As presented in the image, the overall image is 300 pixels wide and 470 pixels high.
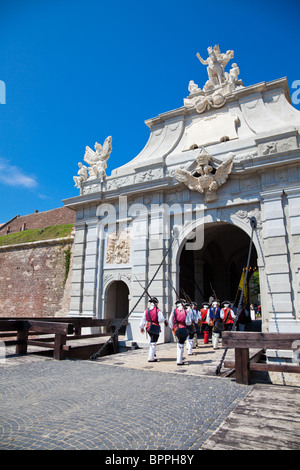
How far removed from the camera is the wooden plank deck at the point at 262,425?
3047mm

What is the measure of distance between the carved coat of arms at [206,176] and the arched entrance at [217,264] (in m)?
2.38

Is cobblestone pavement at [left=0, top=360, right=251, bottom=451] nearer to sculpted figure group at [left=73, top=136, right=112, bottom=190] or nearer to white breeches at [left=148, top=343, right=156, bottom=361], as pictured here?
white breeches at [left=148, top=343, right=156, bottom=361]

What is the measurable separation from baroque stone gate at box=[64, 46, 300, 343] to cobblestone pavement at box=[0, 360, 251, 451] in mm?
5945

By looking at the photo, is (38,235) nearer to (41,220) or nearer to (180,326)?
(41,220)

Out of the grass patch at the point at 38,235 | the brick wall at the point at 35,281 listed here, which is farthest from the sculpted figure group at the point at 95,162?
the grass patch at the point at 38,235

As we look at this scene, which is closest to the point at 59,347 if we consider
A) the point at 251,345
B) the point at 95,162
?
the point at 251,345

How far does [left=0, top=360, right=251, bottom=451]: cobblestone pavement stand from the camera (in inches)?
122

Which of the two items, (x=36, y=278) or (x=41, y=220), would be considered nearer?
(x=36, y=278)

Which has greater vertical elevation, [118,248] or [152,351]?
[118,248]

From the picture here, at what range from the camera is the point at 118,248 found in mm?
14148

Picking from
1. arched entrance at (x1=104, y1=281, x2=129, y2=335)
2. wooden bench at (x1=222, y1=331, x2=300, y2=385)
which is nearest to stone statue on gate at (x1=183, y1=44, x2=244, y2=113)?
arched entrance at (x1=104, y1=281, x2=129, y2=335)

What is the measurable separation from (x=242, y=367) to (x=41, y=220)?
29.7 m
